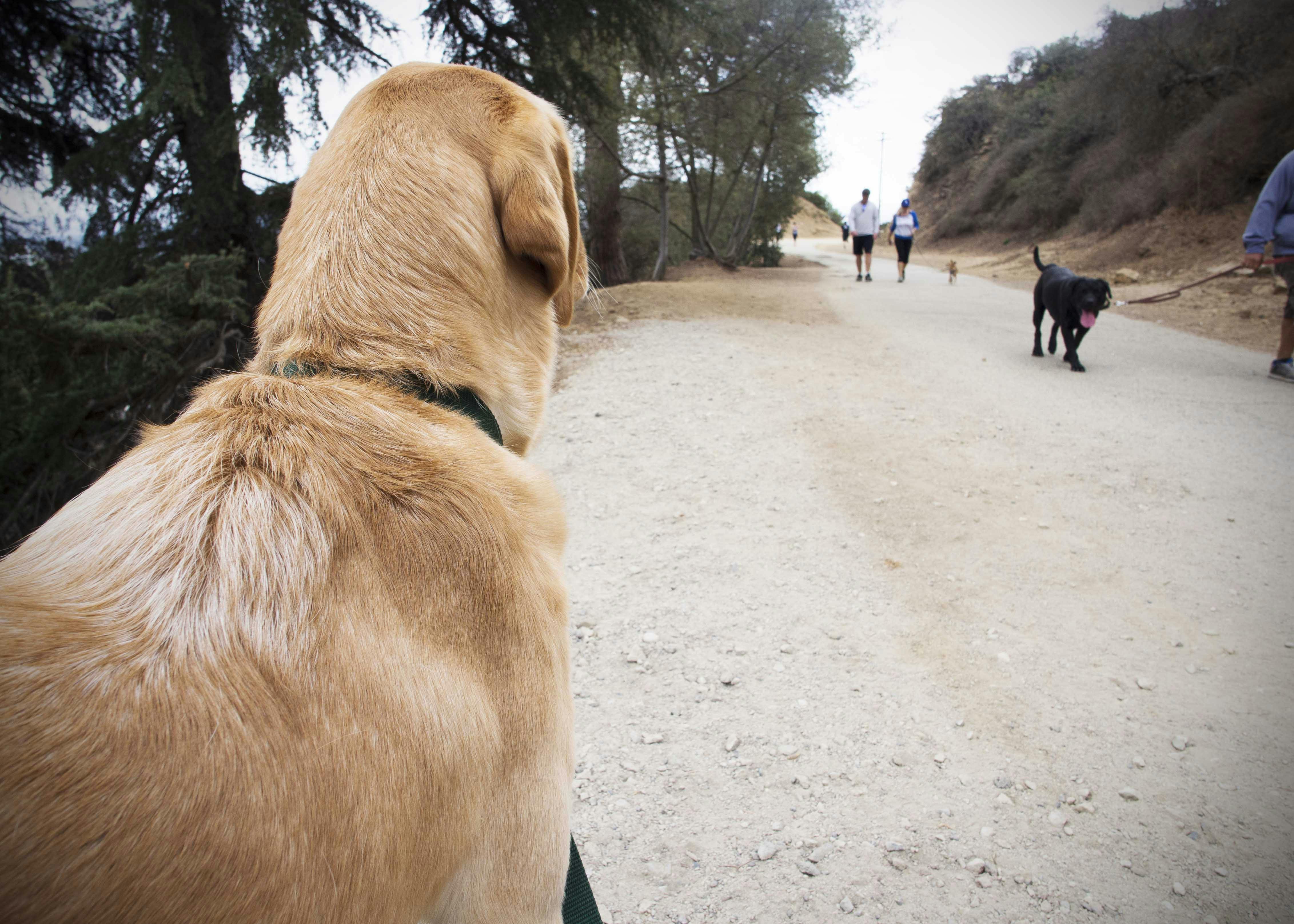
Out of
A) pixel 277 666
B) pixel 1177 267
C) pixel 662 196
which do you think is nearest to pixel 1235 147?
pixel 1177 267

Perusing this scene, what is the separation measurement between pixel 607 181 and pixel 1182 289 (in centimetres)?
1014

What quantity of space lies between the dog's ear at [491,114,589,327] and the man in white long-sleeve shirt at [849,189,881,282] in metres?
16.0

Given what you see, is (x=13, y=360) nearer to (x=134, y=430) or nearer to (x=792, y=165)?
(x=134, y=430)

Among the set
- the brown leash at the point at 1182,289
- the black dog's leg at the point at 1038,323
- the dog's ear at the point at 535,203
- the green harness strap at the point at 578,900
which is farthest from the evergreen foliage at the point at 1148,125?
the green harness strap at the point at 578,900

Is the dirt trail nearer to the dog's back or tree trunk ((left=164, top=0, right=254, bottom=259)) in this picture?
the dog's back

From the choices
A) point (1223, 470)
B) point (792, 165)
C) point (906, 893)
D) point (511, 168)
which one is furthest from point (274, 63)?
point (792, 165)

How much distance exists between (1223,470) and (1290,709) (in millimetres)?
2655

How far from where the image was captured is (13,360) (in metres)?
4.55

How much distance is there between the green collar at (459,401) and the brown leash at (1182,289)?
835 cm

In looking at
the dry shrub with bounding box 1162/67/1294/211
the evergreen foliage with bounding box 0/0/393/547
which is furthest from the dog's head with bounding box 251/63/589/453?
the dry shrub with bounding box 1162/67/1294/211

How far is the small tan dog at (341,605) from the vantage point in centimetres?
79

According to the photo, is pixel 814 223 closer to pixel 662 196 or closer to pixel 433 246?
pixel 662 196

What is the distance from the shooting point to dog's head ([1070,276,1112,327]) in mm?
7129

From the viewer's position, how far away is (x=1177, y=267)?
47.8ft
